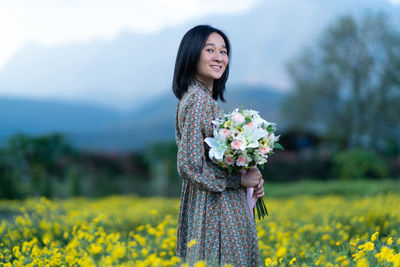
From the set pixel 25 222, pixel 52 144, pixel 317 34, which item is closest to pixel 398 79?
pixel 317 34

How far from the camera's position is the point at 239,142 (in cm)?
211

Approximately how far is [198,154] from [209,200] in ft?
0.92

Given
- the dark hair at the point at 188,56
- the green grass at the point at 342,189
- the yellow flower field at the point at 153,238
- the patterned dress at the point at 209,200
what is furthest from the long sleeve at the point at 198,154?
the green grass at the point at 342,189

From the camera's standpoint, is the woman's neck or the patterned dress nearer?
the patterned dress

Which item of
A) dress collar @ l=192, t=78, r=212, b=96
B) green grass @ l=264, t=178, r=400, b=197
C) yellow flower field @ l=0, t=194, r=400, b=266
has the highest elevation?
dress collar @ l=192, t=78, r=212, b=96

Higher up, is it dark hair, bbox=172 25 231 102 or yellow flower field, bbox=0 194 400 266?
dark hair, bbox=172 25 231 102

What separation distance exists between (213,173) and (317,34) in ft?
59.9

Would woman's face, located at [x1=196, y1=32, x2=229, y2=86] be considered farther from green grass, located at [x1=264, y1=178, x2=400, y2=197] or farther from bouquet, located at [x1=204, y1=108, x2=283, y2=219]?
green grass, located at [x1=264, y1=178, x2=400, y2=197]

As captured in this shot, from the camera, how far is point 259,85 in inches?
899

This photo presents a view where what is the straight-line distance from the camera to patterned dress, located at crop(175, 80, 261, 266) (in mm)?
2148

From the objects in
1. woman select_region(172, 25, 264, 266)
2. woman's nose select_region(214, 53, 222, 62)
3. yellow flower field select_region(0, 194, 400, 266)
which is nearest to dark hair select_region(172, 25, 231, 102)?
woman select_region(172, 25, 264, 266)

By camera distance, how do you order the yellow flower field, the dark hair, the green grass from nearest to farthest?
1. the dark hair
2. the yellow flower field
3. the green grass

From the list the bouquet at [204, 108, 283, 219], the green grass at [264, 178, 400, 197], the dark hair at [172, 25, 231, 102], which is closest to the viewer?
the bouquet at [204, 108, 283, 219]

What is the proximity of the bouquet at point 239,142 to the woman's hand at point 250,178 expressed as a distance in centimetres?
6
